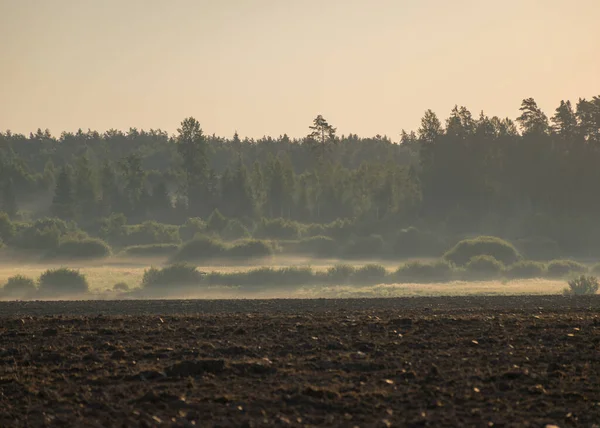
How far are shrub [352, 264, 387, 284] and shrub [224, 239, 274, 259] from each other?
21.0 meters

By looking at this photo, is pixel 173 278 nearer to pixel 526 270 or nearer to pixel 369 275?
pixel 369 275

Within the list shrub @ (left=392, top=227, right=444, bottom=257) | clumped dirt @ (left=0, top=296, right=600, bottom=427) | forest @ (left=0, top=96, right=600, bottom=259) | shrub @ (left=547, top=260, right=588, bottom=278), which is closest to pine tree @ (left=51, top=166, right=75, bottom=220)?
forest @ (left=0, top=96, right=600, bottom=259)

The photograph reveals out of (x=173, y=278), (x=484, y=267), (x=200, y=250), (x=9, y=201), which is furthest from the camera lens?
(x=9, y=201)

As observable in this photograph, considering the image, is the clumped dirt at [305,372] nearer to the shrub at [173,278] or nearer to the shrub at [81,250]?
the shrub at [173,278]

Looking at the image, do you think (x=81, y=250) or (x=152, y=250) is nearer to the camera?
(x=81, y=250)

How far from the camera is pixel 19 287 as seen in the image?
72.5 metres

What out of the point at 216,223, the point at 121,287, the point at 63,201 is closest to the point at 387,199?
the point at 216,223

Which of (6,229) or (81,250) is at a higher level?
(6,229)

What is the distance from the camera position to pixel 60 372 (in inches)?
675

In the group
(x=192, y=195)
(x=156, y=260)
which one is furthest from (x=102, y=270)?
(x=192, y=195)

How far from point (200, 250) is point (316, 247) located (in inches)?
627

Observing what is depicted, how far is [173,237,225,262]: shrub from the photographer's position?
99.8 m

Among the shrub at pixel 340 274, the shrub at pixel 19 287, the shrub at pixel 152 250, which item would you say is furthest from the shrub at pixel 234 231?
the shrub at pixel 19 287

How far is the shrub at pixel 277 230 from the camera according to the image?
118m
